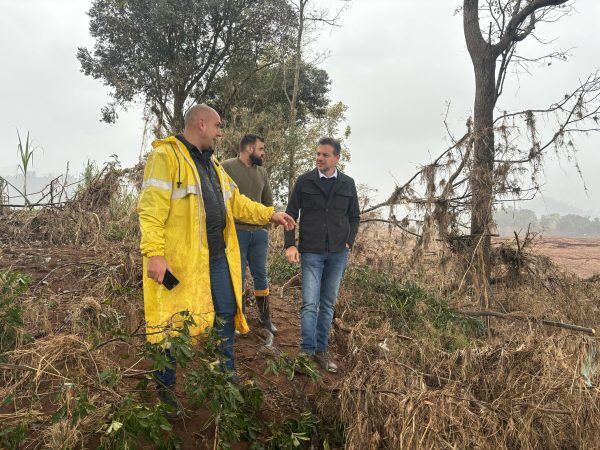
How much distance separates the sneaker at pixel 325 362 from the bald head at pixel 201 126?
1.97 metres

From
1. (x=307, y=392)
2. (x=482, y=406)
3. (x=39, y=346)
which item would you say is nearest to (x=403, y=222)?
(x=307, y=392)

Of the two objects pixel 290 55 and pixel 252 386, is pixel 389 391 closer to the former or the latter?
pixel 252 386

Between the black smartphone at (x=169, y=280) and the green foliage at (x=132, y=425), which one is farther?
the black smartphone at (x=169, y=280)

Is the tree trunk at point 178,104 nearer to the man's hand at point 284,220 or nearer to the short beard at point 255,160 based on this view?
the short beard at point 255,160

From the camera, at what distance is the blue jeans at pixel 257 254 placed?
13.3ft

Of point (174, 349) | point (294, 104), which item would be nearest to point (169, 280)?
point (174, 349)

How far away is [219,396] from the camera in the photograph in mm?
2242

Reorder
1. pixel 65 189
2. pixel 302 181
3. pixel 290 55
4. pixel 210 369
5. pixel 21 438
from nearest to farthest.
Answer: pixel 21 438 → pixel 210 369 → pixel 302 181 → pixel 65 189 → pixel 290 55

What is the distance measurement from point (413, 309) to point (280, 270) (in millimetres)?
2011

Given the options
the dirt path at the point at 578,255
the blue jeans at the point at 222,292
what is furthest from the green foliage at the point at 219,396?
the dirt path at the point at 578,255

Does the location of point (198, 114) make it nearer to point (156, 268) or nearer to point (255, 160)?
point (156, 268)

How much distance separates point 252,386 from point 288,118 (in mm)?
14449

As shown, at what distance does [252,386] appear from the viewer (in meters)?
2.59

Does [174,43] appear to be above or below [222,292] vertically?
above
